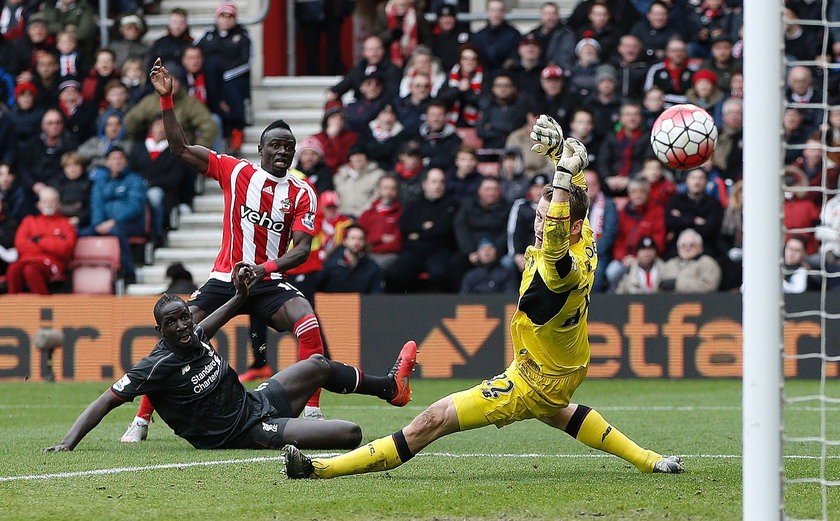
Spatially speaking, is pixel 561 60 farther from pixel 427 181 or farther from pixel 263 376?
pixel 263 376

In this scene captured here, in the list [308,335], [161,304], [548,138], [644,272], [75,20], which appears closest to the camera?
[548,138]

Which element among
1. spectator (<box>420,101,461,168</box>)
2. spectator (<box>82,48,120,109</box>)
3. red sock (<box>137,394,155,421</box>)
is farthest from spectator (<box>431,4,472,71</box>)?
red sock (<box>137,394,155,421</box>)

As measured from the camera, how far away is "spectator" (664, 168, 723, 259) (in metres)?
15.6

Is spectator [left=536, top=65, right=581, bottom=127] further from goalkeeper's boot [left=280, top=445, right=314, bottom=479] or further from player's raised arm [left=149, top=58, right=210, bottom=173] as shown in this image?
goalkeeper's boot [left=280, top=445, right=314, bottom=479]

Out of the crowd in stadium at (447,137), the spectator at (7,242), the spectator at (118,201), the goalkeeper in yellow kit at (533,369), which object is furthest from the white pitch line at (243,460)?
the spectator at (7,242)

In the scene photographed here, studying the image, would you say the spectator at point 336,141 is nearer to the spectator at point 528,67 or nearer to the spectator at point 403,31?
the spectator at point 403,31

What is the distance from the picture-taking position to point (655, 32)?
17.7 m

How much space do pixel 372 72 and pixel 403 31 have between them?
1038 mm

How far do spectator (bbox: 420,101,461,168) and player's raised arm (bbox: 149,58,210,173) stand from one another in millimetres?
7596

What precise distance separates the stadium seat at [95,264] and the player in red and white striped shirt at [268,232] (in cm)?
757

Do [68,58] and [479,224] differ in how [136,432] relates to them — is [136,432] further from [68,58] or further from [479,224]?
[68,58]

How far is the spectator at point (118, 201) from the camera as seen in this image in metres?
17.2

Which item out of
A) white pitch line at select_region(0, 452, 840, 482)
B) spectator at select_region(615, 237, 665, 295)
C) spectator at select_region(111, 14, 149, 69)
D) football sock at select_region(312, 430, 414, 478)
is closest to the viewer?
football sock at select_region(312, 430, 414, 478)

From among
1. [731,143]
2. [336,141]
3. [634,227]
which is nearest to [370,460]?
[634,227]
